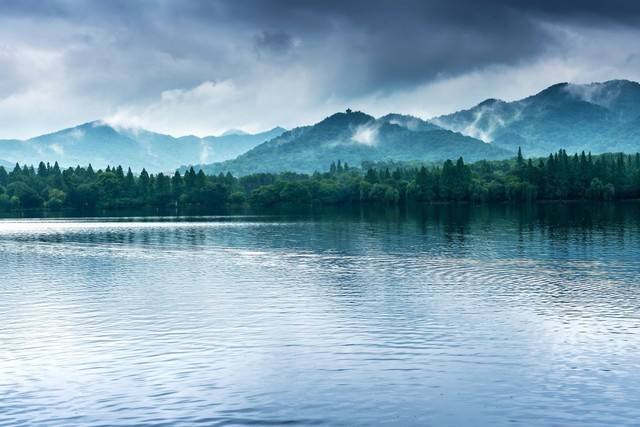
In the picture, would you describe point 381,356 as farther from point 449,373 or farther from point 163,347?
point 163,347

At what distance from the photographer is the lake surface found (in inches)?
1272

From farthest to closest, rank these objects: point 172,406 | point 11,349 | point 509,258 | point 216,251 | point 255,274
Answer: point 216,251
point 509,258
point 255,274
point 11,349
point 172,406

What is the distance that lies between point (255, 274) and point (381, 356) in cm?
3983

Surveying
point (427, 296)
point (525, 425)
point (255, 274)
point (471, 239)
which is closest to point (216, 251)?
point (255, 274)

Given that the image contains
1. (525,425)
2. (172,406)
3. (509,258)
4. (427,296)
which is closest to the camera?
(525,425)

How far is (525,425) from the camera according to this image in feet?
98.0

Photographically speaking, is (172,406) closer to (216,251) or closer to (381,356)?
(381,356)

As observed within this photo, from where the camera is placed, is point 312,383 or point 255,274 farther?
point 255,274

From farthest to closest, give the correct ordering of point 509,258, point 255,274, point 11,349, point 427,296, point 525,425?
point 509,258, point 255,274, point 427,296, point 11,349, point 525,425

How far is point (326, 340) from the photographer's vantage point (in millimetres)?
45438

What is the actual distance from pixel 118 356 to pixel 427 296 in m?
30.0

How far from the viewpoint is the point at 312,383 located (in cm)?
3603

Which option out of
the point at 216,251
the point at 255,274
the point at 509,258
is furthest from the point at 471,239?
the point at 255,274

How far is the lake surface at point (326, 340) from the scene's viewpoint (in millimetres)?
32312
